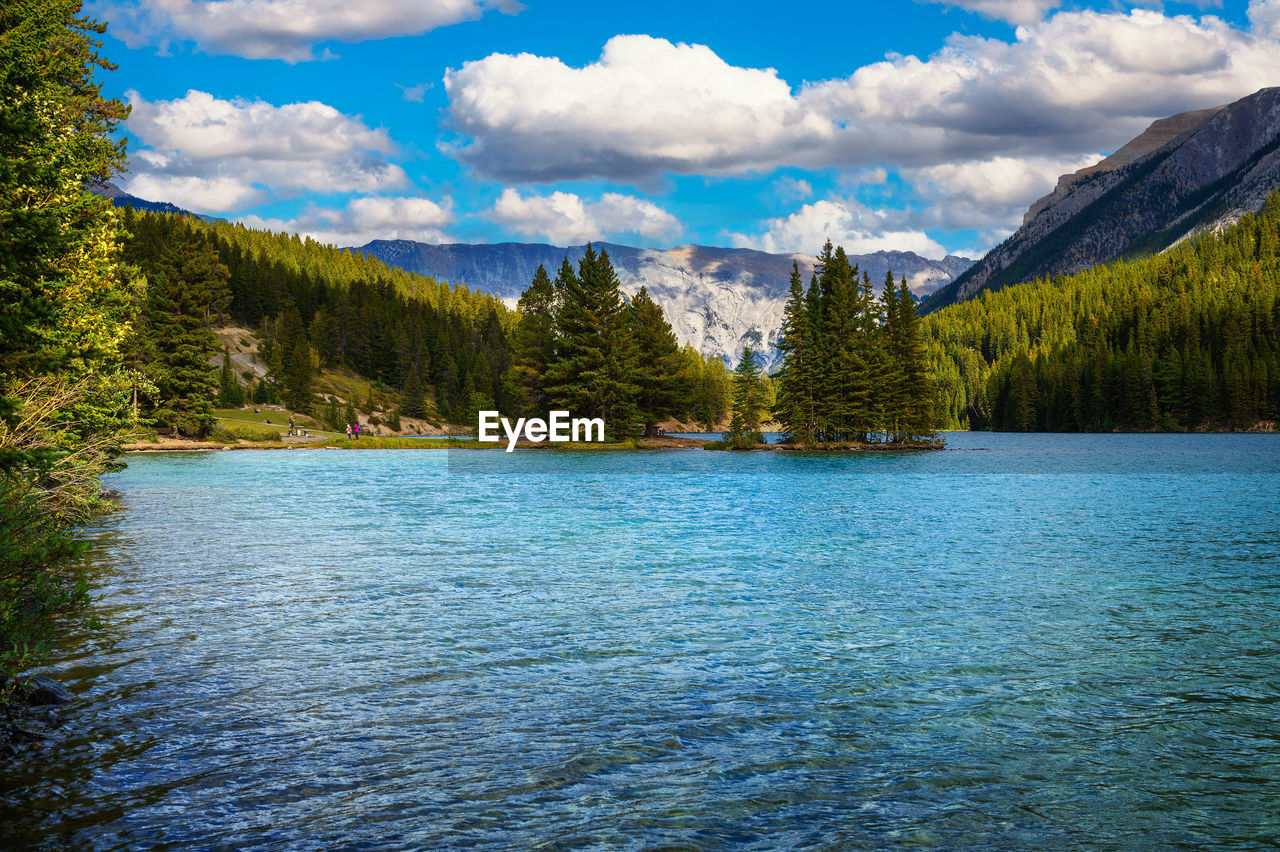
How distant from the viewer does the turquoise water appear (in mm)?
10555

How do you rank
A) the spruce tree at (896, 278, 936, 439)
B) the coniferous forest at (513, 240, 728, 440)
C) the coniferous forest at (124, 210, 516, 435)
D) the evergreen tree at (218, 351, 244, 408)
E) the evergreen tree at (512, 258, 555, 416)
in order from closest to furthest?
the coniferous forest at (124, 210, 516, 435)
the coniferous forest at (513, 240, 728, 440)
the spruce tree at (896, 278, 936, 439)
the evergreen tree at (512, 258, 555, 416)
the evergreen tree at (218, 351, 244, 408)

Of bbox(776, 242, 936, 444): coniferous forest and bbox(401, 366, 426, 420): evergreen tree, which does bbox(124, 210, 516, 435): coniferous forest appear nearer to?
bbox(401, 366, 426, 420): evergreen tree

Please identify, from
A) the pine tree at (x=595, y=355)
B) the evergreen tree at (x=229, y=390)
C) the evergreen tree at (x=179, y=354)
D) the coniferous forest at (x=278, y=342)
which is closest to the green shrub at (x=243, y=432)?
the coniferous forest at (x=278, y=342)

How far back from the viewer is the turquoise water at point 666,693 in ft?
34.6

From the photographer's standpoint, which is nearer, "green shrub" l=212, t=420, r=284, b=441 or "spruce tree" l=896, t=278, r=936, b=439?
"green shrub" l=212, t=420, r=284, b=441

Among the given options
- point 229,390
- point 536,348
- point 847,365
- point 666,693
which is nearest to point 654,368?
point 536,348

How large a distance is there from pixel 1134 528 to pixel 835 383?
71.3m

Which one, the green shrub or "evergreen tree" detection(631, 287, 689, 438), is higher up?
"evergreen tree" detection(631, 287, 689, 438)

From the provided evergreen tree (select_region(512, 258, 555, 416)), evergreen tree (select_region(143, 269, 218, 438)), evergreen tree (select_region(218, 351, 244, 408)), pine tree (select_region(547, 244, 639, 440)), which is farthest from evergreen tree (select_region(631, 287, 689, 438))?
evergreen tree (select_region(218, 351, 244, 408))

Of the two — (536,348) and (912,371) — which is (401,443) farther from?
(912,371)

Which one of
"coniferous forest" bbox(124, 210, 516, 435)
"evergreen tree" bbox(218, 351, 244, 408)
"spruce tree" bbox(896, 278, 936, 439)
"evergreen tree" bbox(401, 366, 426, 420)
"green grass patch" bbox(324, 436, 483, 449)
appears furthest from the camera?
"evergreen tree" bbox(401, 366, 426, 420)

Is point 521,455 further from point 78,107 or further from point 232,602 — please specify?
point 232,602

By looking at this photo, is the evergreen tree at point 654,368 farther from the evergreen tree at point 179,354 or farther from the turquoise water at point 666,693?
the turquoise water at point 666,693

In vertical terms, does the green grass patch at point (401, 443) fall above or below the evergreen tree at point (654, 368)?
below
